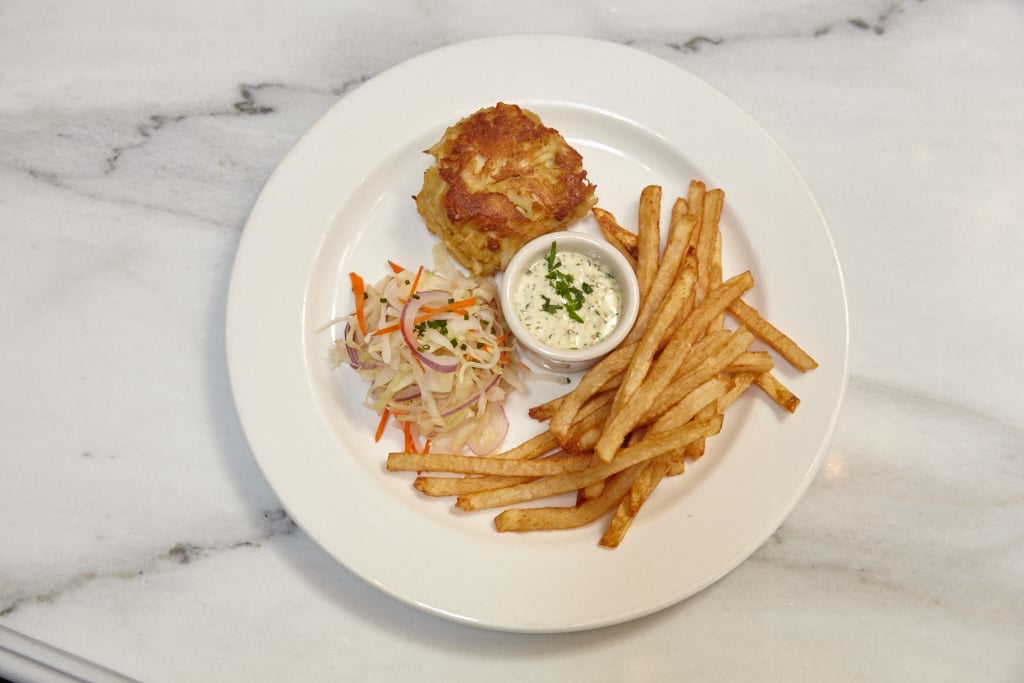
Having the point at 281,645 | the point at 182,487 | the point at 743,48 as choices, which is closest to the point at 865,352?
the point at 743,48

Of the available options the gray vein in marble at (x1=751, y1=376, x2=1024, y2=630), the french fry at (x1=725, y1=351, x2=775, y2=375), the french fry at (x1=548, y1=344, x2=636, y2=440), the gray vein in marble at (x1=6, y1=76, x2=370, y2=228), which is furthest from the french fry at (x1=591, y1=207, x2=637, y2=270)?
the gray vein in marble at (x1=6, y1=76, x2=370, y2=228)

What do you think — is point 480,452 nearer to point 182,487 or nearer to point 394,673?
point 394,673

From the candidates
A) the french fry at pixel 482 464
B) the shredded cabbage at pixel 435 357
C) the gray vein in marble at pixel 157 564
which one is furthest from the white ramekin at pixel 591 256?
the gray vein in marble at pixel 157 564

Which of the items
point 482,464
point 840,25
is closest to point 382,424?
point 482,464

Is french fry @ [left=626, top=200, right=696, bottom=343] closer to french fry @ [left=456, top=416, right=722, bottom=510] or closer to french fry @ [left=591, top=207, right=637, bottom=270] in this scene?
french fry @ [left=591, top=207, right=637, bottom=270]

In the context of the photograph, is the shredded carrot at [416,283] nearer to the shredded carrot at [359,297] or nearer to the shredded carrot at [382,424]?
the shredded carrot at [359,297]

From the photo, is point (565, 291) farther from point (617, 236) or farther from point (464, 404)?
point (464, 404)
